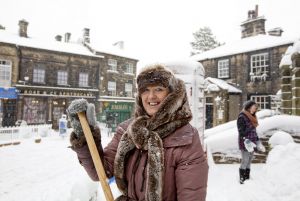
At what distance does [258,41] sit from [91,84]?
17.7 meters

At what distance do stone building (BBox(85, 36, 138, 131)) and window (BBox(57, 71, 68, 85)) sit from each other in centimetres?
397

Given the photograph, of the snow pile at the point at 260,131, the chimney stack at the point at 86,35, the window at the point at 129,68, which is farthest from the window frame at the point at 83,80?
the snow pile at the point at 260,131

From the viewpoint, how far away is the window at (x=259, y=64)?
57.2ft

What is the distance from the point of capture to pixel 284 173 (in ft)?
15.9

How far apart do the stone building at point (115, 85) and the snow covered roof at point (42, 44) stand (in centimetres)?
149

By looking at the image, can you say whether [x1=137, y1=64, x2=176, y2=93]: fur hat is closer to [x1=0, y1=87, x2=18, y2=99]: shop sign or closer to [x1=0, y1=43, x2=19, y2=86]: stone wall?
[x1=0, y1=87, x2=18, y2=99]: shop sign

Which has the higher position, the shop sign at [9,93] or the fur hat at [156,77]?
the shop sign at [9,93]

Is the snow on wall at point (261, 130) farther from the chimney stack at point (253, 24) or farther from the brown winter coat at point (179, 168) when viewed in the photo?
the chimney stack at point (253, 24)

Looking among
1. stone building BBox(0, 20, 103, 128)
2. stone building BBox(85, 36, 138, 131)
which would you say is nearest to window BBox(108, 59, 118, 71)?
stone building BBox(85, 36, 138, 131)

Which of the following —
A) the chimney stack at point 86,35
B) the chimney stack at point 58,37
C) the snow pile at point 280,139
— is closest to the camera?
the snow pile at point 280,139

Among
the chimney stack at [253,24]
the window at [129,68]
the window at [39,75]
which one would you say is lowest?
the window at [39,75]

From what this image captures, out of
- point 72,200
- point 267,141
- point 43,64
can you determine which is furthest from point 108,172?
point 43,64

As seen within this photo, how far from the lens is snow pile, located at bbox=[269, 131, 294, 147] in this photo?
6074 millimetres

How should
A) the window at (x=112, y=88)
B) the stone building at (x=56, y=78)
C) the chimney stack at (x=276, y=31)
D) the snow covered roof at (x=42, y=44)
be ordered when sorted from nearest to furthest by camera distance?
the chimney stack at (x=276, y=31) → the stone building at (x=56, y=78) → the snow covered roof at (x=42, y=44) → the window at (x=112, y=88)
